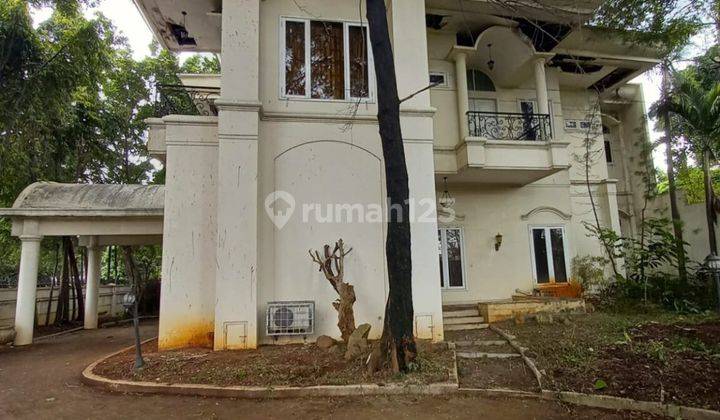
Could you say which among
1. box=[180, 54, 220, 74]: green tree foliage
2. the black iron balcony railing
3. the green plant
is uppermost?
box=[180, 54, 220, 74]: green tree foliage

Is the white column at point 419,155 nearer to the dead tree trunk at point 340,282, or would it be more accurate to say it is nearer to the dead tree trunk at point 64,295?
the dead tree trunk at point 340,282

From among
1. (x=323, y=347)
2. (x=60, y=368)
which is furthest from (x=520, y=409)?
(x=60, y=368)

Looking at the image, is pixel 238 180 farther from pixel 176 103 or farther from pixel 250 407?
pixel 176 103

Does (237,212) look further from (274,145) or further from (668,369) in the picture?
(668,369)

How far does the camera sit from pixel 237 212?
→ 680 cm

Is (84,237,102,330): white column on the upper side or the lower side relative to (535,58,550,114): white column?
lower

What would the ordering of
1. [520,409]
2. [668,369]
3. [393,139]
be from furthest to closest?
1. [393,139]
2. [668,369]
3. [520,409]

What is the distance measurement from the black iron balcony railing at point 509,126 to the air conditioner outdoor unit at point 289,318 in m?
6.01

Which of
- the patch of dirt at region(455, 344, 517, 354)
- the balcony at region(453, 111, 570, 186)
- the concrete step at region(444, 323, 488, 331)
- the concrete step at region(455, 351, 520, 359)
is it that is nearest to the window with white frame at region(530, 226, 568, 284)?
the balcony at region(453, 111, 570, 186)

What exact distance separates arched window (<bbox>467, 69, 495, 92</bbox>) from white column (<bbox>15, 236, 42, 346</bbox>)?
11.4 m

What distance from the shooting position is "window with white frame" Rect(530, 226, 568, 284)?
10414 mm

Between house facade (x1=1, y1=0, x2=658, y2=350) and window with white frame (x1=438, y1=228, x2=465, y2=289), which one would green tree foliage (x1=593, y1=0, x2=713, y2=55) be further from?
window with white frame (x1=438, y1=228, x2=465, y2=289)

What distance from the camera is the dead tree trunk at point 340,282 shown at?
6.49 meters

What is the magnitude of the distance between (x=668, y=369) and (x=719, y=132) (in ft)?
27.1
